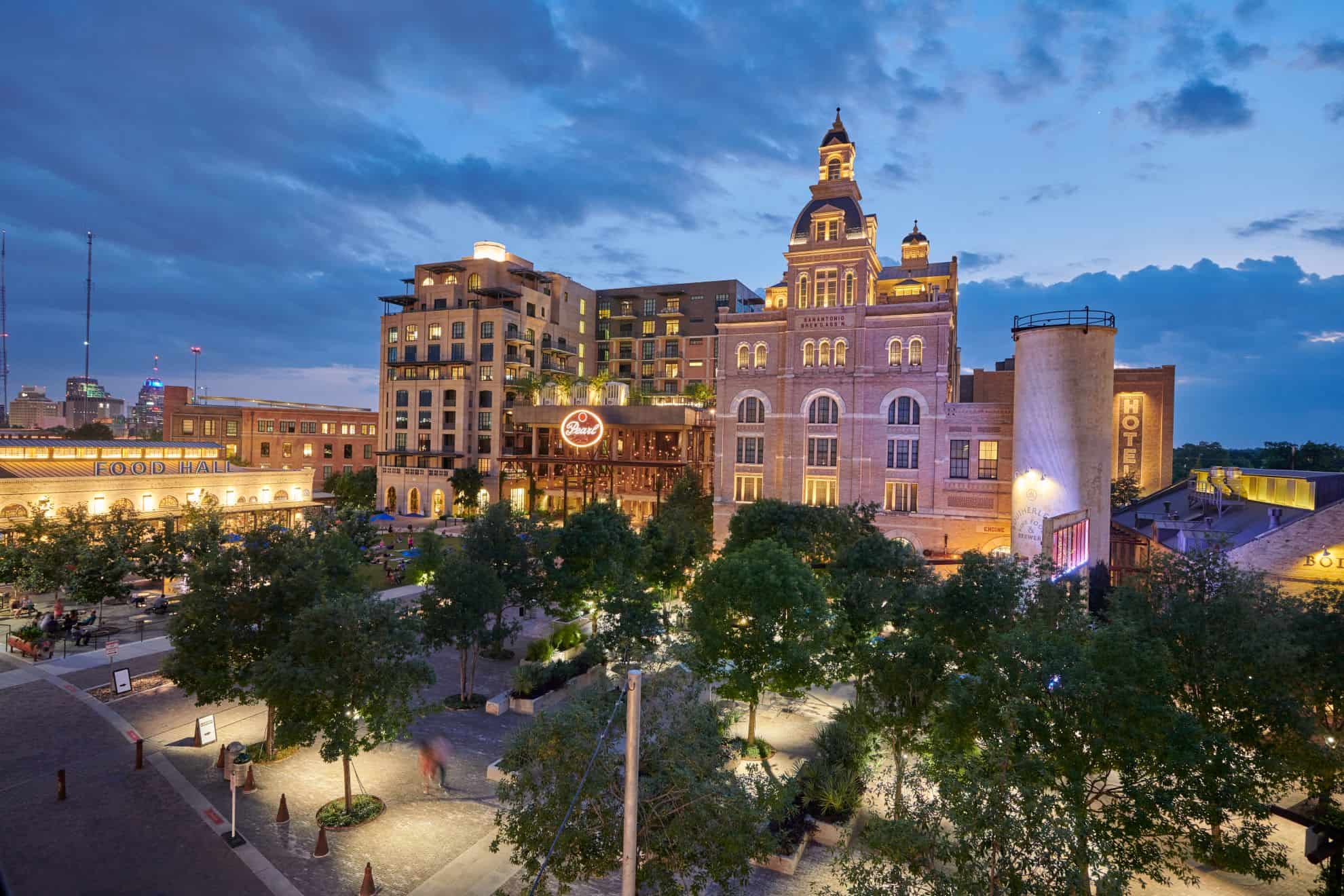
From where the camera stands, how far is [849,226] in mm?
54812

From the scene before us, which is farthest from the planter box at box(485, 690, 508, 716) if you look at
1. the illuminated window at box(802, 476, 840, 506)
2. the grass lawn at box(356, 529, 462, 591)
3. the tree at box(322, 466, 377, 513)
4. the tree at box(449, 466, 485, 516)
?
the tree at box(322, 466, 377, 513)

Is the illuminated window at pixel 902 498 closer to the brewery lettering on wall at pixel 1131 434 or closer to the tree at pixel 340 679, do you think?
the brewery lettering on wall at pixel 1131 434

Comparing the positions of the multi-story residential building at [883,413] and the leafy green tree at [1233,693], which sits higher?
the multi-story residential building at [883,413]

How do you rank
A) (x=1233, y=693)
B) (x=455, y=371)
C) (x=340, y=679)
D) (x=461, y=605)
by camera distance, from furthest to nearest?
(x=455, y=371), (x=461, y=605), (x=340, y=679), (x=1233, y=693)

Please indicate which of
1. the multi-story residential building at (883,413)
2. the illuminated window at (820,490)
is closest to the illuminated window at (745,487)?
the multi-story residential building at (883,413)

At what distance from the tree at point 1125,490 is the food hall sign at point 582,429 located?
53.6 metres

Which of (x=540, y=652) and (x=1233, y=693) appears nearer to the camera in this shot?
(x=1233, y=693)

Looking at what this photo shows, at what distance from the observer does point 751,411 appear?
57.6 m

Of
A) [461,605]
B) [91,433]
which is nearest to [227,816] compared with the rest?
[461,605]

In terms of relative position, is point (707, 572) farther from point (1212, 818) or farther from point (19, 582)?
point (19, 582)

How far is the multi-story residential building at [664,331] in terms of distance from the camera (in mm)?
102500

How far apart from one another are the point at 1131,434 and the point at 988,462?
41.8 m

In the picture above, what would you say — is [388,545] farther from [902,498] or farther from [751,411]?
[902,498]

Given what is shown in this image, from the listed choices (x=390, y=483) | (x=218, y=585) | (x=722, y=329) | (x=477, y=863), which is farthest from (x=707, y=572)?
(x=390, y=483)
